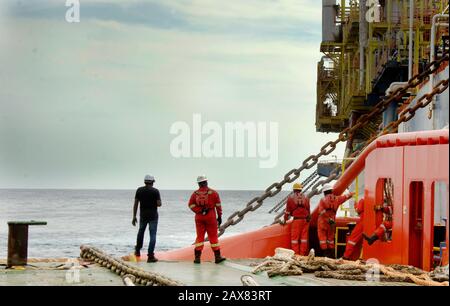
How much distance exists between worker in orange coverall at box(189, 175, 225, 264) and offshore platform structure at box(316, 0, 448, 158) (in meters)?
11.3

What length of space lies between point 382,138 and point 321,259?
2.53m

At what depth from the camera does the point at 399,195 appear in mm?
13719

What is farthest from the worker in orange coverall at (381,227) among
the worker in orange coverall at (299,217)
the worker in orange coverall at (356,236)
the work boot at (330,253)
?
the worker in orange coverall at (299,217)

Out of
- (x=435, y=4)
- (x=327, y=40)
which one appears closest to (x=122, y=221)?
(x=327, y=40)

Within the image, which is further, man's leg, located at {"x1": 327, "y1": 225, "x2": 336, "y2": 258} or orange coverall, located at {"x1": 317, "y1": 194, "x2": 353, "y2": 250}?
man's leg, located at {"x1": 327, "y1": 225, "x2": 336, "y2": 258}

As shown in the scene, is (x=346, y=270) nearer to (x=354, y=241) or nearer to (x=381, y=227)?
(x=381, y=227)

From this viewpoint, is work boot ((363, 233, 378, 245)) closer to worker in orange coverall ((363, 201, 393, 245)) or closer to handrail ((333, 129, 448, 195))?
worker in orange coverall ((363, 201, 393, 245))

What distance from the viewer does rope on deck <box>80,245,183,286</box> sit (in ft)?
36.4

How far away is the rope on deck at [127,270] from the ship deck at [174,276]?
0.12 metres

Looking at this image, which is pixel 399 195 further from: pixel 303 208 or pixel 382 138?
pixel 303 208

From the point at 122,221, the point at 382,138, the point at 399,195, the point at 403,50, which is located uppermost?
the point at 403,50

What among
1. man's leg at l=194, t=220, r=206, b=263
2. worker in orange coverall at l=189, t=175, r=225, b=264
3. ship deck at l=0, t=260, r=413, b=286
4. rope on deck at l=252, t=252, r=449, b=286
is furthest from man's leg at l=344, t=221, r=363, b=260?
man's leg at l=194, t=220, r=206, b=263

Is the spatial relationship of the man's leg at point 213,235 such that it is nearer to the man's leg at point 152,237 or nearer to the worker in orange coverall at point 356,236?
the man's leg at point 152,237
